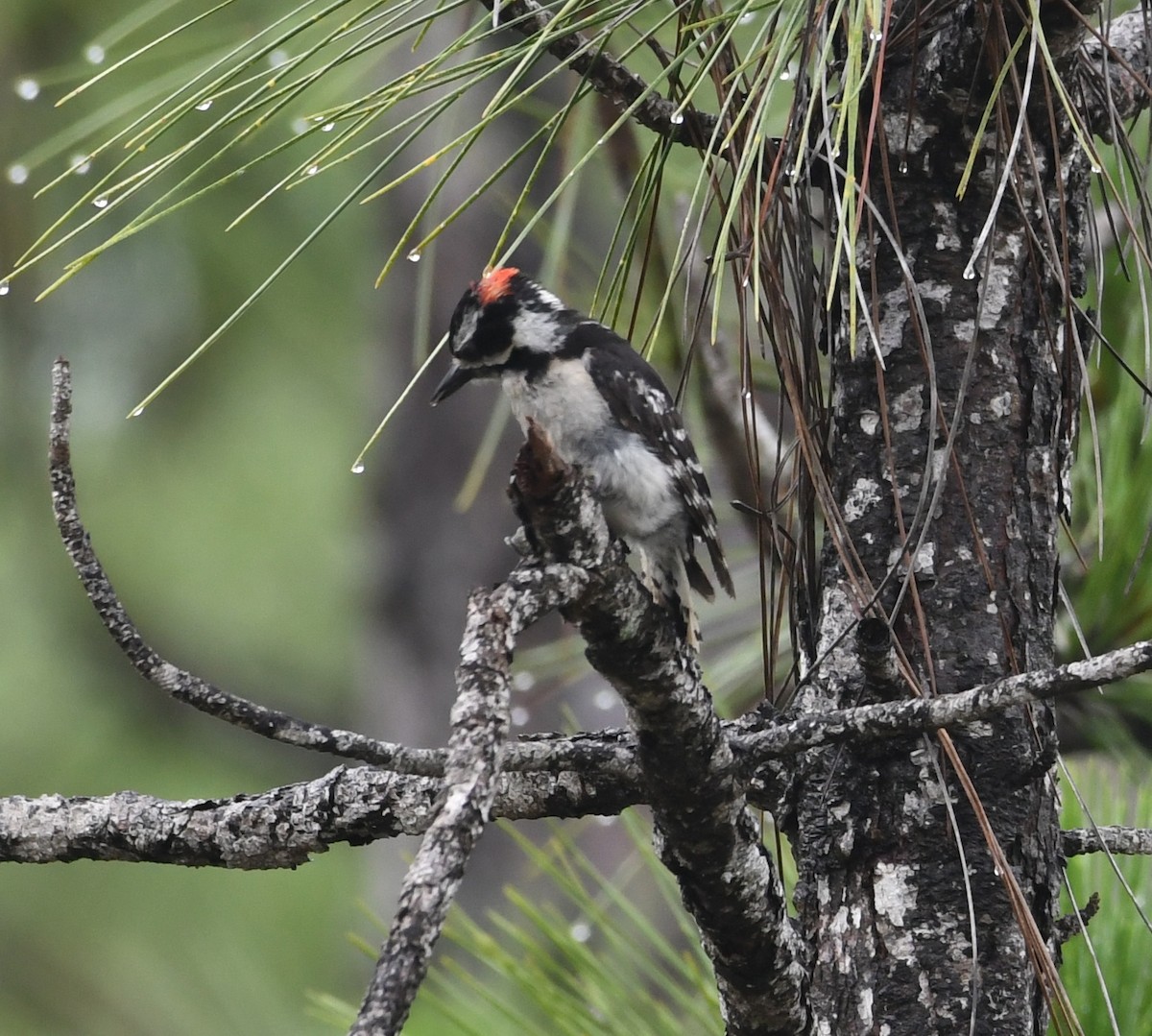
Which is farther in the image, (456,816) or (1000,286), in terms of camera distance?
(1000,286)

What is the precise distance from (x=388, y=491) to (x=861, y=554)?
4927 millimetres

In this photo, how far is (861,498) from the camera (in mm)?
1932

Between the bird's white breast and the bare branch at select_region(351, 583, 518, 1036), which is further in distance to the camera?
the bird's white breast

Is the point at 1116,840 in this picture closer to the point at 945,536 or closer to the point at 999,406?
the point at 945,536

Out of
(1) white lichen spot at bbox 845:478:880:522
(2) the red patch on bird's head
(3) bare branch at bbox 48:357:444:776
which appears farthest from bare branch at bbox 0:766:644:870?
(2) the red patch on bird's head

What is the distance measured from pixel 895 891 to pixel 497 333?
5.99 ft

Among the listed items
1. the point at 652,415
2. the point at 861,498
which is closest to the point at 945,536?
the point at 861,498

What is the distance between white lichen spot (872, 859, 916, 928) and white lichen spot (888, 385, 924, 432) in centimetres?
55

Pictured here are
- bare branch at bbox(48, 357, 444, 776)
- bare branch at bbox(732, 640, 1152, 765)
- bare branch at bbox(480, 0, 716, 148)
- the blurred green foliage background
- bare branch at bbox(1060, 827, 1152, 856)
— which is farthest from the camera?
the blurred green foliage background

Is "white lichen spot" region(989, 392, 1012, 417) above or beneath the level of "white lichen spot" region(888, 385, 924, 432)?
beneath

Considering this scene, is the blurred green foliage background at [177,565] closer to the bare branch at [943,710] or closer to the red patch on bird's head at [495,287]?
the red patch on bird's head at [495,287]

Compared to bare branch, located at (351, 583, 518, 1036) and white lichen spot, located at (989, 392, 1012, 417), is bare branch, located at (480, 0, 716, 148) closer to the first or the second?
white lichen spot, located at (989, 392, 1012, 417)

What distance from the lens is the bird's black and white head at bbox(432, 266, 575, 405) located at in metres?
3.30

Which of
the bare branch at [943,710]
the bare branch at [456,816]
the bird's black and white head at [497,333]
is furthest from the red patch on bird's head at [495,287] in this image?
the bare branch at [456,816]
